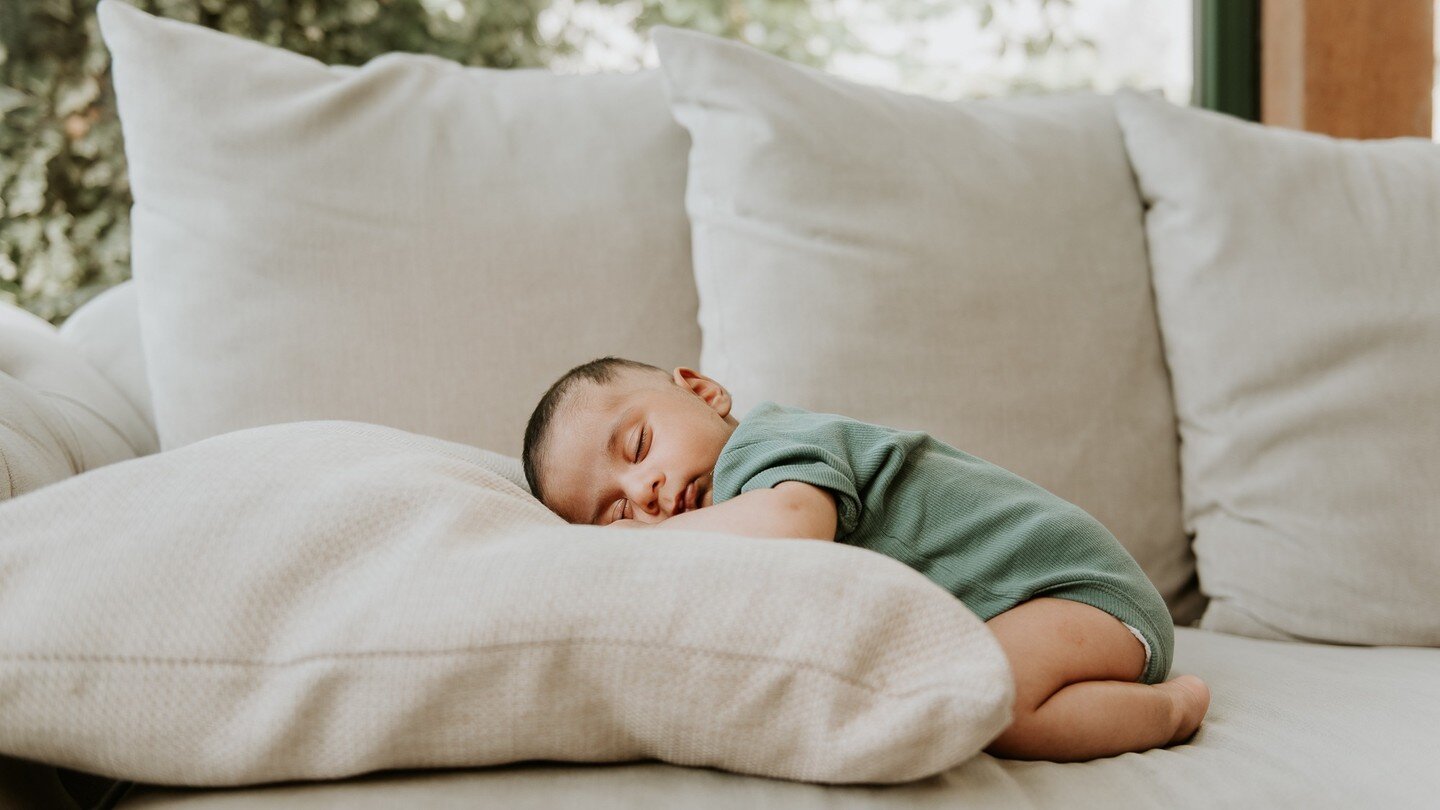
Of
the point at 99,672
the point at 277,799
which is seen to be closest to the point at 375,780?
the point at 277,799

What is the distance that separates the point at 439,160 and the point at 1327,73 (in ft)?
6.40

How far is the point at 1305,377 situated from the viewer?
4.58 ft

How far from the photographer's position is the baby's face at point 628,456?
1.09 m

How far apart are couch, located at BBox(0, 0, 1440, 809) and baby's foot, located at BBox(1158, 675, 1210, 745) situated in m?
0.26

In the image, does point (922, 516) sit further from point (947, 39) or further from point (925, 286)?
point (947, 39)

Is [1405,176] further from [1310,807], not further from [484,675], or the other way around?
[484,675]

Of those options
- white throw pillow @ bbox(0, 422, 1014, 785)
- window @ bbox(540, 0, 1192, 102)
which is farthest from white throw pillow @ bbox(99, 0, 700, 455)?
window @ bbox(540, 0, 1192, 102)

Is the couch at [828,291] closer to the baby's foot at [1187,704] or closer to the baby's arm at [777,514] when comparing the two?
the baby's foot at [1187,704]

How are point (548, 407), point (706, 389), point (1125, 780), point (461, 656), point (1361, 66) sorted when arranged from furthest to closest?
point (1361, 66) → point (706, 389) → point (548, 407) → point (1125, 780) → point (461, 656)

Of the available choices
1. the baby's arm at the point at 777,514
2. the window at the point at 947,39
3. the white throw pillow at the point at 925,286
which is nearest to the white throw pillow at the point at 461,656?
the baby's arm at the point at 777,514

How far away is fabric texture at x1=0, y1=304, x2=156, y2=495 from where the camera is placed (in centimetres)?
96

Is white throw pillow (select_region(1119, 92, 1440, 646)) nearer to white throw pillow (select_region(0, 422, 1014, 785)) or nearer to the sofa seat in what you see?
the sofa seat

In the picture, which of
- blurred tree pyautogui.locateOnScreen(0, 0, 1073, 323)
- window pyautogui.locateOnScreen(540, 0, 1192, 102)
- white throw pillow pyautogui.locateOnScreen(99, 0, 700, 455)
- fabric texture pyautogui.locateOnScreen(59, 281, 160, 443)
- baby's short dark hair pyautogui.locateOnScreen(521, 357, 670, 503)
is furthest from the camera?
window pyautogui.locateOnScreen(540, 0, 1192, 102)

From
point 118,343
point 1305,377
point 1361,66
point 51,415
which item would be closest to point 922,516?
point 1305,377
